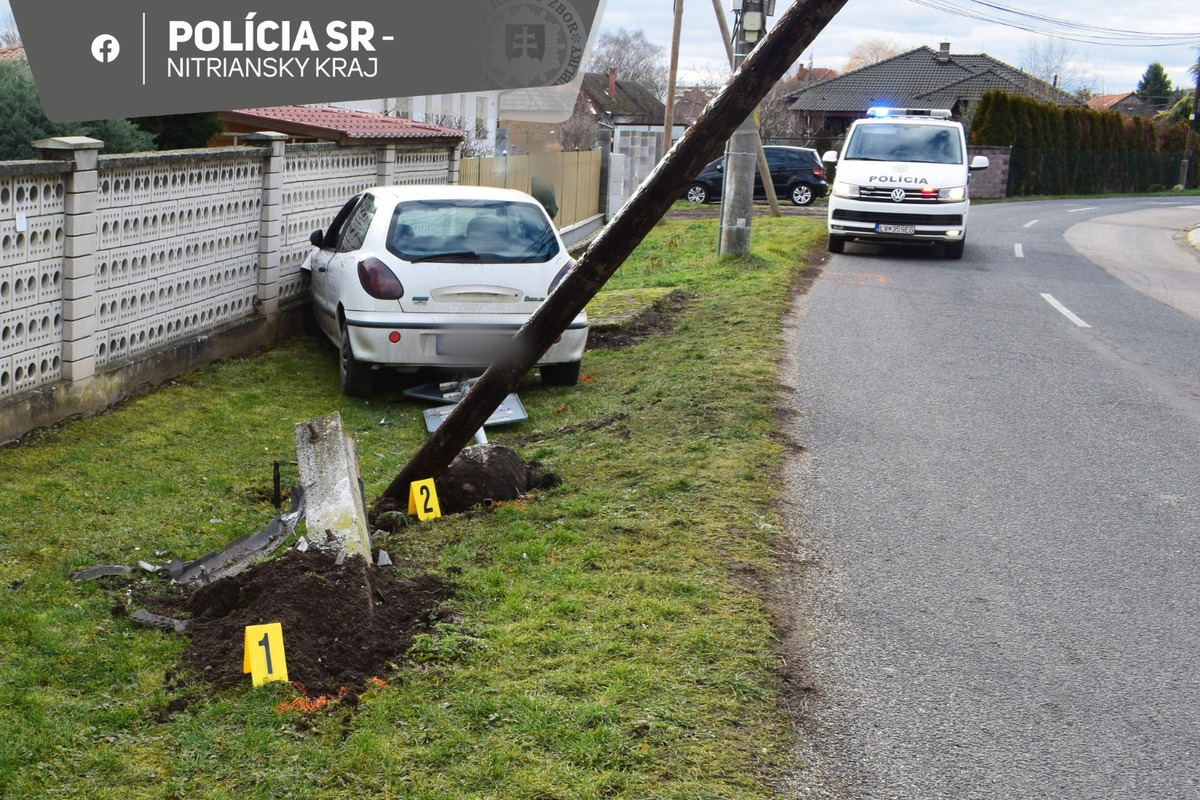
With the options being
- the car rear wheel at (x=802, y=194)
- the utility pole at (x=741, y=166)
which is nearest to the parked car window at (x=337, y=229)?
the utility pole at (x=741, y=166)

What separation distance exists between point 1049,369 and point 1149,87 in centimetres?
12363

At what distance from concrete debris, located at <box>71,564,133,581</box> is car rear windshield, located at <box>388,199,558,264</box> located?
4109 mm

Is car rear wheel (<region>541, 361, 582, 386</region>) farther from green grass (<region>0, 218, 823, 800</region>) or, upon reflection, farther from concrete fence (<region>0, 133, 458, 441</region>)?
concrete fence (<region>0, 133, 458, 441</region>)

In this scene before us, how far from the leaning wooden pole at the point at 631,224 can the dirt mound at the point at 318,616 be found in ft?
4.09

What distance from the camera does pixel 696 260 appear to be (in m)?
18.3

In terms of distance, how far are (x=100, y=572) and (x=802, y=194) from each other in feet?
109

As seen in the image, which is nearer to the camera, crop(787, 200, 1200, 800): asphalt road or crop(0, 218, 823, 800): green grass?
crop(0, 218, 823, 800): green grass

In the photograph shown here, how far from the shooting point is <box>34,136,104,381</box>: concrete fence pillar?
741 centimetres

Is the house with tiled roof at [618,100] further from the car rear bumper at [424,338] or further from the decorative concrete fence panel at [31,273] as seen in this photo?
the decorative concrete fence panel at [31,273]

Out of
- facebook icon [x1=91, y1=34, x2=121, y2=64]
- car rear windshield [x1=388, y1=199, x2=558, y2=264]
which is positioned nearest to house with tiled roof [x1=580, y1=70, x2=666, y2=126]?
facebook icon [x1=91, y1=34, x2=121, y2=64]

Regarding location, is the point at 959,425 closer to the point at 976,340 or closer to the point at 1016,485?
the point at 1016,485

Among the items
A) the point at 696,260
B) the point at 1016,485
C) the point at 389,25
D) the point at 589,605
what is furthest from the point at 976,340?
the point at 389,25

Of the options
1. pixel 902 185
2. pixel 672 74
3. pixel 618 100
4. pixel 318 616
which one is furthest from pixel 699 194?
pixel 618 100

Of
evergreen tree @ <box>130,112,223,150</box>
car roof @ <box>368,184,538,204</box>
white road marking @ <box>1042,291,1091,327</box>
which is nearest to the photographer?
car roof @ <box>368,184,538,204</box>
